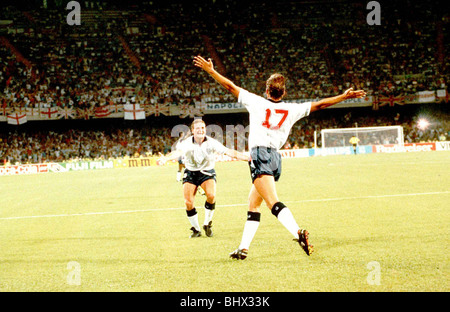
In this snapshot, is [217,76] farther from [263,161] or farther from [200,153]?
[200,153]

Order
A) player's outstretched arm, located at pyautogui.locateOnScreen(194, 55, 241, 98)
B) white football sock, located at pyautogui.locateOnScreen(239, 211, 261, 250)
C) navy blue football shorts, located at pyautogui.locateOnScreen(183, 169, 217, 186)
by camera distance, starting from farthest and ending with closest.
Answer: navy blue football shorts, located at pyautogui.locateOnScreen(183, 169, 217, 186) < white football sock, located at pyautogui.locateOnScreen(239, 211, 261, 250) < player's outstretched arm, located at pyautogui.locateOnScreen(194, 55, 241, 98)

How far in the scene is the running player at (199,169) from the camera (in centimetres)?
827

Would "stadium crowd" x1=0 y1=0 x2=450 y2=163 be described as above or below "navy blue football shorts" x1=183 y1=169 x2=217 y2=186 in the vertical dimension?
above

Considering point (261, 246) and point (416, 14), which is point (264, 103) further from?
point (416, 14)

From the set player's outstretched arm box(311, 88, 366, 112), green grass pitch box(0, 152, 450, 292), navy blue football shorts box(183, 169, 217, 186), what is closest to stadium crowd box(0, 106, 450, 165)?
green grass pitch box(0, 152, 450, 292)

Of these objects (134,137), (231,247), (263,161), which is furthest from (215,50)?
(263,161)

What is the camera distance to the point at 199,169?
8.48m

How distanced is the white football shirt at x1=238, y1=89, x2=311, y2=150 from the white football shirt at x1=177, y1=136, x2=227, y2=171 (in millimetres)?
2276

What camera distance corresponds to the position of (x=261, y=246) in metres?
7.03

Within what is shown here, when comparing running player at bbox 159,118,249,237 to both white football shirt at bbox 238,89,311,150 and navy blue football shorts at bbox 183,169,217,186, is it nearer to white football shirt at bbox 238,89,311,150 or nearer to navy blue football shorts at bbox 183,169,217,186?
navy blue football shorts at bbox 183,169,217,186

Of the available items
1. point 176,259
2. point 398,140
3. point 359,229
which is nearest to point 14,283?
point 176,259

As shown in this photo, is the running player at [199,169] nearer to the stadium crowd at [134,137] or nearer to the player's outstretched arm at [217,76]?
the player's outstretched arm at [217,76]

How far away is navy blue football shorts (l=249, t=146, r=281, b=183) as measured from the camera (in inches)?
233
